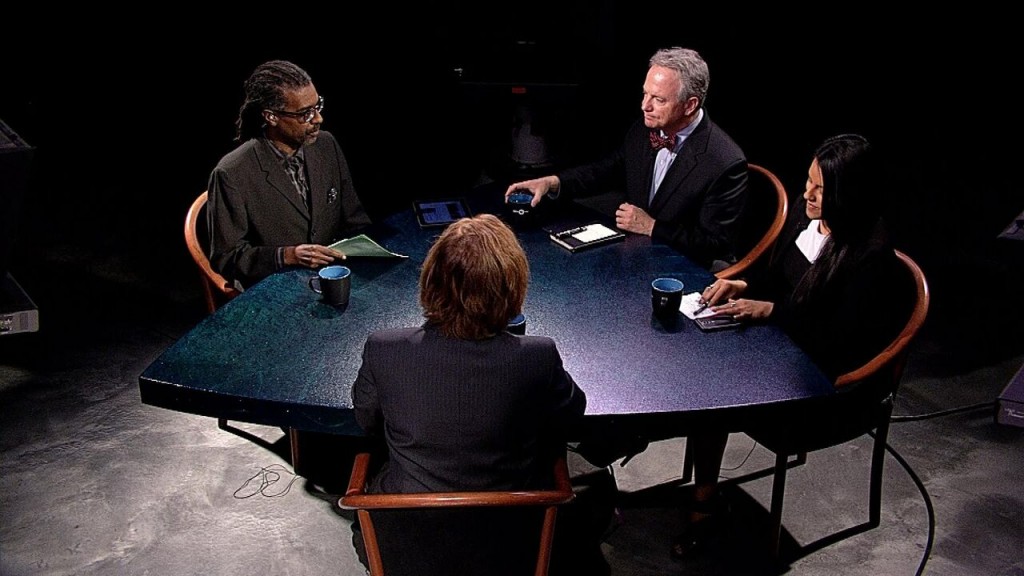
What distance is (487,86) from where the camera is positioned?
5816 millimetres

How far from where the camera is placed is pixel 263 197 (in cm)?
318

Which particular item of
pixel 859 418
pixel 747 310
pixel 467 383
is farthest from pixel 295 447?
pixel 859 418

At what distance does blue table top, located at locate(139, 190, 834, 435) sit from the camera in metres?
2.30

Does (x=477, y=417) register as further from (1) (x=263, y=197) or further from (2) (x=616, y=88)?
(2) (x=616, y=88)

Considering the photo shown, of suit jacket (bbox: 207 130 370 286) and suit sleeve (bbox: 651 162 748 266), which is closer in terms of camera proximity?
suit jacket (bbox: 207 130 370 286)

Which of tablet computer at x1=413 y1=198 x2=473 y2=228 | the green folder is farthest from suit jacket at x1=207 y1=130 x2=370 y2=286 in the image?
tablet computer at x1=413 y1=198 x2=473 y2=228

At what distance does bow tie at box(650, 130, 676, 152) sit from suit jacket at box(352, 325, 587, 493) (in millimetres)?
1663

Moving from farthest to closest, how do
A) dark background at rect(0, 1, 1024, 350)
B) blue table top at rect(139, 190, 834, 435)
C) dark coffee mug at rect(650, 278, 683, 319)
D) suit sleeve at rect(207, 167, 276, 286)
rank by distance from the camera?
dark background at rect(0, 1, 1024, 350), suit sleeve at rect(207, 167, 276, 286), dark coffee mug at rect(650, 278, 683, 319), blue table top at rect(139, 190, 834, 435)

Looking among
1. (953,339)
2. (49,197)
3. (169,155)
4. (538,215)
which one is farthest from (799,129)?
(49,197)

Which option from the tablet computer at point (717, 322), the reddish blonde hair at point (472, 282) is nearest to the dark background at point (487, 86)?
the tablet computer at point (717, 322)

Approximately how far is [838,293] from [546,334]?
0.92 m

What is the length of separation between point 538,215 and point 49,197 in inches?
139

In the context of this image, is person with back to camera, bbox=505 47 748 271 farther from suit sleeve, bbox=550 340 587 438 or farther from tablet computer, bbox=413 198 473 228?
suit sleeve, bbox=550 340 587 438

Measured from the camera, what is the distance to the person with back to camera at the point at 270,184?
307cm
